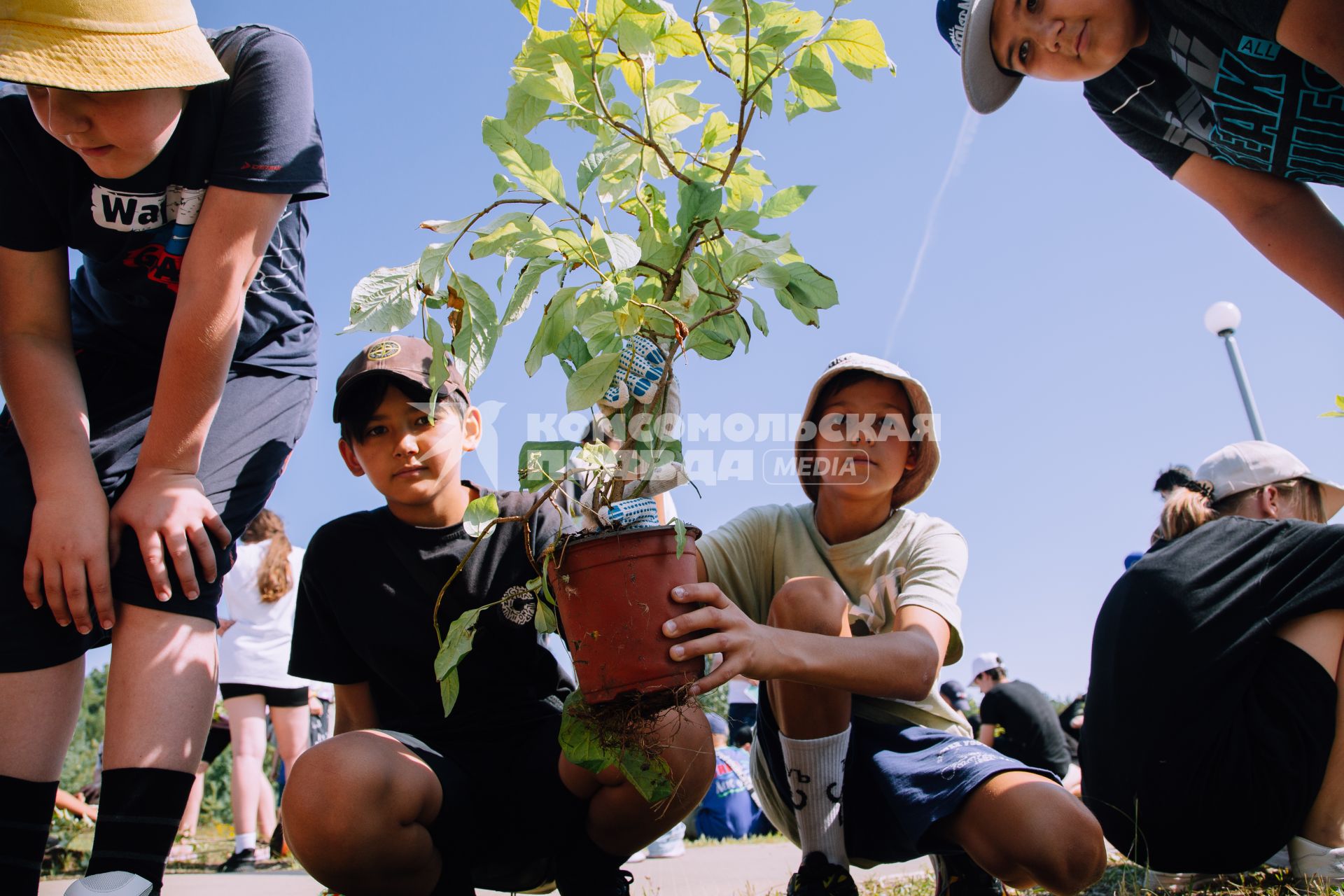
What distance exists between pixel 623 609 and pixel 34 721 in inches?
38.8

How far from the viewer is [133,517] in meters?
1.47

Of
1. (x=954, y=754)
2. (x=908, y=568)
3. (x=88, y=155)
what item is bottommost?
(x=954, y=754)

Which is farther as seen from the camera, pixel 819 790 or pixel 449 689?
pixel 819 790

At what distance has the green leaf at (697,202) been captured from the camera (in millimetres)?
1482

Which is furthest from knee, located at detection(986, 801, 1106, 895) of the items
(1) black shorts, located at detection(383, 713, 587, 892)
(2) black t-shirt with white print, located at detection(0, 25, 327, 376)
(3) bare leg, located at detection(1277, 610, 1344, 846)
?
(2) black t-shirt with white print, located at detection(0, 25, 327, 376)

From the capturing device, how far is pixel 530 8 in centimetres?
156

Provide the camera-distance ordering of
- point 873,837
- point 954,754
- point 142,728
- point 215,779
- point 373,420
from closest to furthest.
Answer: point 142,728
point 954,754
point 873,837
point 373,420
point 215,779

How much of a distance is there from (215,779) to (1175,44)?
57.7ft

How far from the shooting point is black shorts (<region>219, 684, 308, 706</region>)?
175 inches

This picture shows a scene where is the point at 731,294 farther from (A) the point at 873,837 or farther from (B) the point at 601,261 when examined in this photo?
(A) the point at 873,837

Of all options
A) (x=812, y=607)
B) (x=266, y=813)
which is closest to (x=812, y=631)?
(x=812, y=607)

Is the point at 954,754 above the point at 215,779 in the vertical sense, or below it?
above

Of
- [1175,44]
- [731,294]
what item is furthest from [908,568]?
[1175,44]

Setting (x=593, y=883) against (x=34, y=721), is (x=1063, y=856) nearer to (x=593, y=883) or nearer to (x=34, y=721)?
(x=593, y=883)
